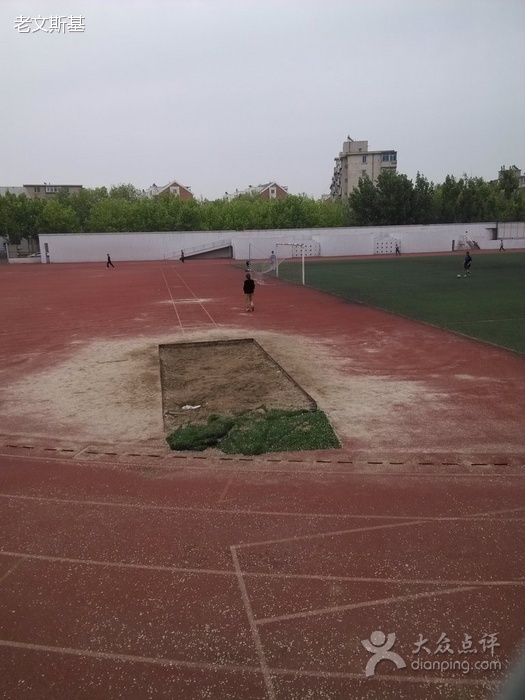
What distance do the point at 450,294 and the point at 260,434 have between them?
18.3 m

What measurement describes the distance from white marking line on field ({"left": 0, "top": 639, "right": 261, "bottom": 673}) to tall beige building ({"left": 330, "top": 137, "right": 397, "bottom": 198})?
94731mm

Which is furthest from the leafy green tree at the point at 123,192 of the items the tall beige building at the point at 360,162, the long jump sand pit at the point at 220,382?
the long jump sand pit at the point at 220,382

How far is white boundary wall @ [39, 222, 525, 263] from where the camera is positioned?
5916 cm

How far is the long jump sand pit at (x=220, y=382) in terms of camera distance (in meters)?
9.55

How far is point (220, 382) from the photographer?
1128 cm

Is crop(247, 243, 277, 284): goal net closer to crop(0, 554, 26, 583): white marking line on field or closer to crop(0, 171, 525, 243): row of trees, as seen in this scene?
crop(0, 171, 525, 243): row of trees

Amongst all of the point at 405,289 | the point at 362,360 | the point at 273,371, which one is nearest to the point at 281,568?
the point at 273,371

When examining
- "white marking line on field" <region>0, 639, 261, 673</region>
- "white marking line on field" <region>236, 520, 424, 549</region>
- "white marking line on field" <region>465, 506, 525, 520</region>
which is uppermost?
"white marking line on field" <region>465, 506, 525, 520</region>

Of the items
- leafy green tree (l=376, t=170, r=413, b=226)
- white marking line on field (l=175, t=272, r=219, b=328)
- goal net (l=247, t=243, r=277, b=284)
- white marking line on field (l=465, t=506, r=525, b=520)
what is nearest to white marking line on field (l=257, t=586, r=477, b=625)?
white marking line on field (l=465, t=506, r=525, b=520)

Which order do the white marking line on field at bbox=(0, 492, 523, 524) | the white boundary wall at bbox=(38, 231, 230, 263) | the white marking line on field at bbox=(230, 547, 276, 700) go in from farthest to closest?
the white boundary wall at bbox=(38, 231, 230, 263) → the white marking line on field at bbox=(0, 492, 523, 524) → the white marking line on field at bbox=(230, 547, 276, 700)

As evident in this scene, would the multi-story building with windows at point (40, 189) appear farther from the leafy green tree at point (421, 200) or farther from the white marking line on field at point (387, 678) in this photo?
the white marking line on field at point (387, 678)

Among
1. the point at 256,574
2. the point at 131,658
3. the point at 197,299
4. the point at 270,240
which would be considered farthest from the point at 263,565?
the point at 270,240

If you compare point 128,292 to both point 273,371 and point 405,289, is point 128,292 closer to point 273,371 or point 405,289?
point 405,289

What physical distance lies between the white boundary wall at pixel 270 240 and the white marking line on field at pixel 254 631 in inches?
2174
